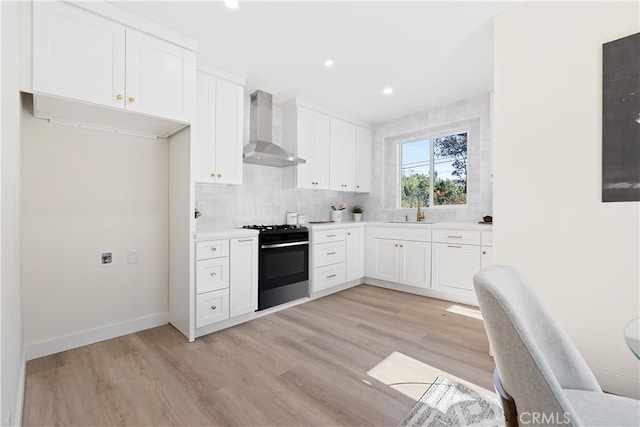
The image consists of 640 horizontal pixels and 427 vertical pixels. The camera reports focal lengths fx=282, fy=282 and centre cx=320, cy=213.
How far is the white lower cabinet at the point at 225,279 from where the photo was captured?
8.33ft

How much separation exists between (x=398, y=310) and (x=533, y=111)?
7.45 feet

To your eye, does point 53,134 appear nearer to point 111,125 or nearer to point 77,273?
point 111,125

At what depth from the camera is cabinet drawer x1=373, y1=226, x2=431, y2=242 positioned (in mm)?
3647

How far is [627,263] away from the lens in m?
1.67

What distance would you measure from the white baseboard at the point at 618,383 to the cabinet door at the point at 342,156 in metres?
3.24

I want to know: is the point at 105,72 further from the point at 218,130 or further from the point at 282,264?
the point at 282,264

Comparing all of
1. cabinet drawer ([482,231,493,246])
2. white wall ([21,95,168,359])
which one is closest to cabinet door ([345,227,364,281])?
cabinet drawer ([482,231,493,246])

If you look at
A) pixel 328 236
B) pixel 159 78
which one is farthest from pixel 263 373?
pixel 159 78

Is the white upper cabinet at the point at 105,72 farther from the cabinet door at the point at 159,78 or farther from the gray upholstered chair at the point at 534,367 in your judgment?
the gray upholstered chair at the point at 534,367

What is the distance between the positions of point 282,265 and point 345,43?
2.33m

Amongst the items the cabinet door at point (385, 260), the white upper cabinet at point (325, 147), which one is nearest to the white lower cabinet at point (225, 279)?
the white upper cabinet at point (325, 147)

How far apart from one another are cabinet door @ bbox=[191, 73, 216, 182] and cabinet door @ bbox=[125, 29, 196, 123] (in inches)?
12.5

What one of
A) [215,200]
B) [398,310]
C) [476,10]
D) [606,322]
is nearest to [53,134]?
[215,200]

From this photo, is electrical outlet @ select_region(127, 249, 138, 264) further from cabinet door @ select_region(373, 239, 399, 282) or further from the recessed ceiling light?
cabinet door @ select_region(373, 239, 399, 282)
